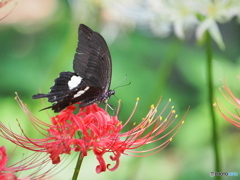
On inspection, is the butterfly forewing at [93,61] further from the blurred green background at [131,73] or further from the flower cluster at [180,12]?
the blurred green background at [131,73]

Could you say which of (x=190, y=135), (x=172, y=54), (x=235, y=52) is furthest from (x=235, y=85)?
(x=235, y=52)

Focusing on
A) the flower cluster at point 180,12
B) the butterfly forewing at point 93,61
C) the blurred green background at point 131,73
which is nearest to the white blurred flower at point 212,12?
the flower cluster at point 180,12

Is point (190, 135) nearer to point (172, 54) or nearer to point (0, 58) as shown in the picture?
point (172, 54)

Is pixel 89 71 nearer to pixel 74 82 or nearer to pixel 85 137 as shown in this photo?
pixel 74 82

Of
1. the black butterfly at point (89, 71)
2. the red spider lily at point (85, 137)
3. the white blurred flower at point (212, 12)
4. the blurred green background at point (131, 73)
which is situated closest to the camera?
the red spider lily at point (85, 137)

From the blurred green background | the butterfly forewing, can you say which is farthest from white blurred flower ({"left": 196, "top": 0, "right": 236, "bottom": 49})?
the butterfly forewing
